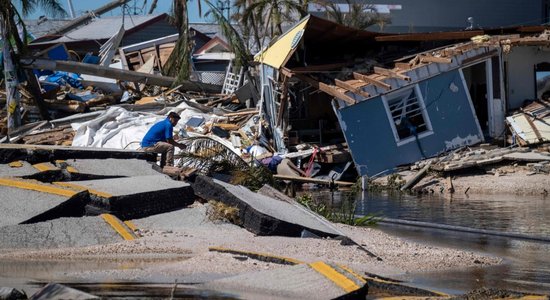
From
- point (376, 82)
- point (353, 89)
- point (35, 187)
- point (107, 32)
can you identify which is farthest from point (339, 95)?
point (107, 32)

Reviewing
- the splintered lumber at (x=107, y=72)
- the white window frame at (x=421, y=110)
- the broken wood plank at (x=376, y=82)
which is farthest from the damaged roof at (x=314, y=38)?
the splintered lumber at (x=107, y=72)

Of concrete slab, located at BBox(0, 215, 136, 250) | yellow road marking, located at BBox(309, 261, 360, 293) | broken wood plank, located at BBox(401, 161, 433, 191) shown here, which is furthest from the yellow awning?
yellow road marking, located at BBox(309, 261, 360, 293)

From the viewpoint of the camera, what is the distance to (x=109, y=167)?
14.1m

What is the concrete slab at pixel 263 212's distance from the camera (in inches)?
445

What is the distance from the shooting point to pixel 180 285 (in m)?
7.86

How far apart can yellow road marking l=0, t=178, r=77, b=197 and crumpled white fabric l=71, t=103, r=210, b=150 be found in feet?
47.3

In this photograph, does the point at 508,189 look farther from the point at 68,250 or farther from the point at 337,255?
the point at 68,250

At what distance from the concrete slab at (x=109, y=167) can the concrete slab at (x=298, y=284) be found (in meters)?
6.23

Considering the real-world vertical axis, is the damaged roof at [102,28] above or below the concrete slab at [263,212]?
above

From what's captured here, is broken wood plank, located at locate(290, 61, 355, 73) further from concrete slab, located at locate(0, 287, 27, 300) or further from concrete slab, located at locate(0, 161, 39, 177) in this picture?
concrete slab, located at locate(0, 287, 27, 300)

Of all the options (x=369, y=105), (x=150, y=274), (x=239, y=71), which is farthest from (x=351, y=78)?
(x=150, y=274)

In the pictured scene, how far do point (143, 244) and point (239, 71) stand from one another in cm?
2582

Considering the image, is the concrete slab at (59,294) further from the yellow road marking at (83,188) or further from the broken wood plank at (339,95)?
the broken wood plank at (339,95)

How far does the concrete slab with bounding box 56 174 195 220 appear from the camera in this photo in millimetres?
11562
